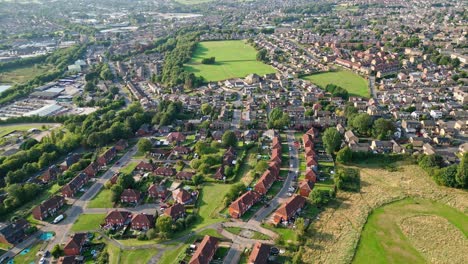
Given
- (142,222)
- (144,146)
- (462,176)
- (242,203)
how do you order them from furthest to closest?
(144,146), (462,176), (242,203), (142,222)

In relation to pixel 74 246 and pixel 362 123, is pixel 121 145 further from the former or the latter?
pixel 362 123

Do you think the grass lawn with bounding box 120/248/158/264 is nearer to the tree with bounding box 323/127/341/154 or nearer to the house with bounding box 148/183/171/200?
the house with bounding box 148/183/171/200

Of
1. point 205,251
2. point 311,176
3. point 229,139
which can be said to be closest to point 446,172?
point 311,176

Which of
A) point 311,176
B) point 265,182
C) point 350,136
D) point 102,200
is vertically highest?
point 350,136

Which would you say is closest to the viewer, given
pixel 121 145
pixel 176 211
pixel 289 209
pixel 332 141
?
pixel 289 209

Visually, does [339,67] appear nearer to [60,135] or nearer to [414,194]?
[414,194]

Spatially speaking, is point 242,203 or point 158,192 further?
point 158,192

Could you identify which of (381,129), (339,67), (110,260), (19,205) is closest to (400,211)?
(381,129)

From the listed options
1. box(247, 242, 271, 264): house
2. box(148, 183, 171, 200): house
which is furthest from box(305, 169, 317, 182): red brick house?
box(148, 183, 171, 200): house
